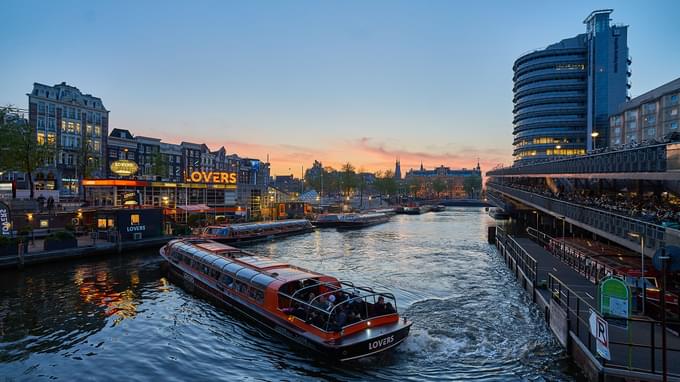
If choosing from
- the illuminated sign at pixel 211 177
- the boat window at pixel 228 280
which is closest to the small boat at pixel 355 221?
the illuminated sign at pixel 211 177

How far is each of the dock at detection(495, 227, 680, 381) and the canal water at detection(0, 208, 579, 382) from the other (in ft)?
3.34

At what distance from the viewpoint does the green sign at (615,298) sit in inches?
540

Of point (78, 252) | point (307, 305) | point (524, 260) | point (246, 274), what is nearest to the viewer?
point (307, 305)

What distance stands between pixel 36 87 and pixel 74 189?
71.7 feet

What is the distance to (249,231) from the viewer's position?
62.6 meters

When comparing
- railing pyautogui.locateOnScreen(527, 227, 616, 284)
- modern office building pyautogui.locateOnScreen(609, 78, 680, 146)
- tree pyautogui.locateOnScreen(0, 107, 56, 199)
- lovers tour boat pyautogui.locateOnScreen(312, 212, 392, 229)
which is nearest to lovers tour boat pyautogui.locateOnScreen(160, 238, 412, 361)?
railing pyautogui.locateOnScreen(527, 227, 616, 284)

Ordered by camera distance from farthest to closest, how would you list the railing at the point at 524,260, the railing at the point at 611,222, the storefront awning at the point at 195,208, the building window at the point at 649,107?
the building window at the point at 649,107 < the storefront awning at the point at 195,208 < the railing at the point at 524,260 < the railing at the point at 611,222

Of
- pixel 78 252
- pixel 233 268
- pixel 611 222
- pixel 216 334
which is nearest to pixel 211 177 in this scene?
pixel 78 252

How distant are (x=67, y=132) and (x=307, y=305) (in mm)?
91255

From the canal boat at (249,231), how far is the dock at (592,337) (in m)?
40.4

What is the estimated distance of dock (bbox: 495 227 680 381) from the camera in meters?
13.5

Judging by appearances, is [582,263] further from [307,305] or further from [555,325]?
[307,305]

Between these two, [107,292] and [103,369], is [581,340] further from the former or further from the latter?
[107,292]

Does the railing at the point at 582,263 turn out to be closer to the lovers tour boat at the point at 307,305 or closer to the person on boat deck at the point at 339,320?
the lovers tour boat at the point at 307,305
